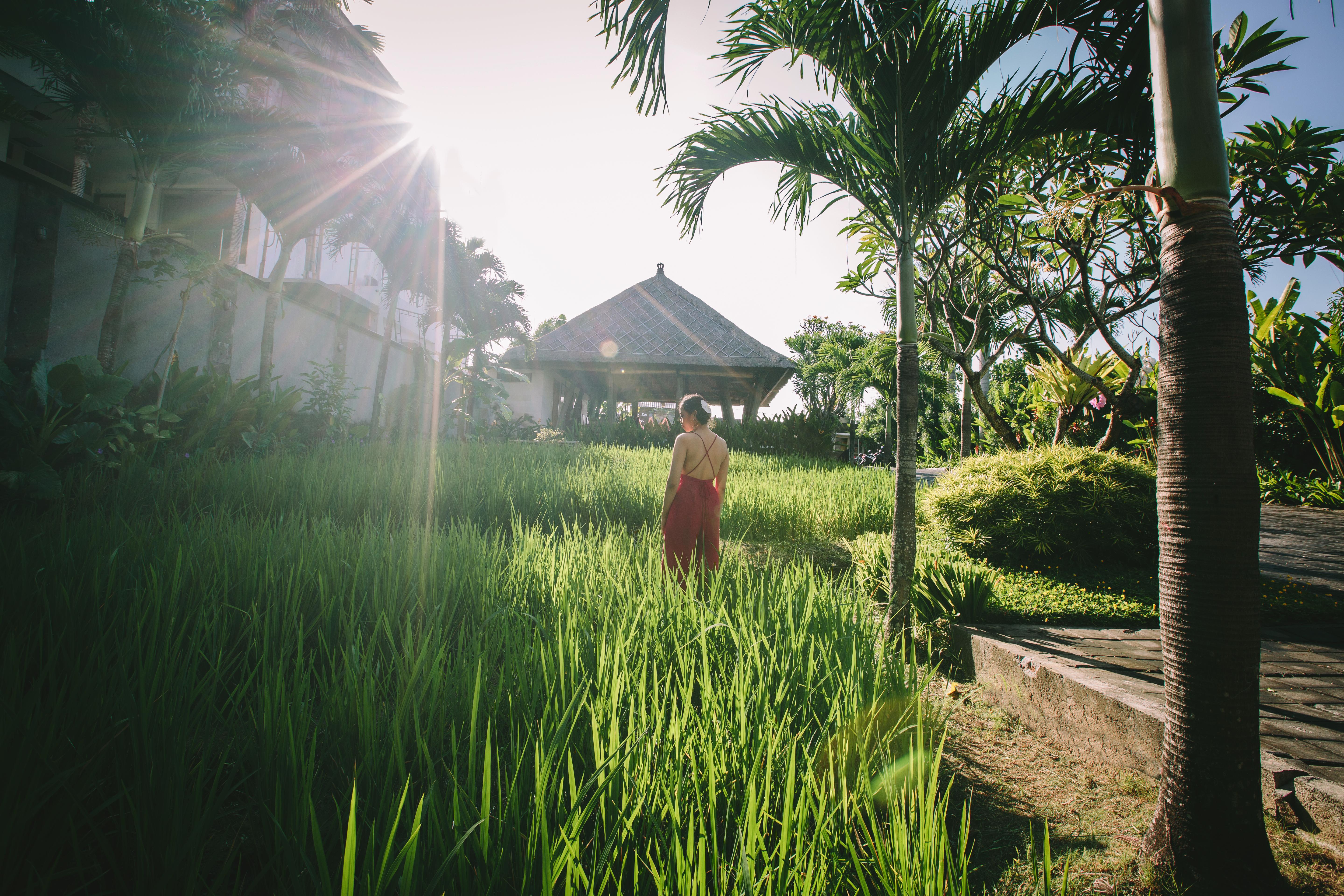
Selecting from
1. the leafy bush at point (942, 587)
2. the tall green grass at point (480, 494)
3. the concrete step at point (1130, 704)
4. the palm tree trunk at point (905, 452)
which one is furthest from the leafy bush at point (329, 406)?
the concrete step at point (1130, 704)

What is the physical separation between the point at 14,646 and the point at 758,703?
194 cm

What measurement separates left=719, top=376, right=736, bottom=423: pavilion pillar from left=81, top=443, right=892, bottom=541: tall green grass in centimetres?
801

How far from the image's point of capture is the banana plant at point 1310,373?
601 centimetres

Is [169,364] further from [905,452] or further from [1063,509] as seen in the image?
[1063,509]

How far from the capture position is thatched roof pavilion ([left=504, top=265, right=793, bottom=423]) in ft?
48.3

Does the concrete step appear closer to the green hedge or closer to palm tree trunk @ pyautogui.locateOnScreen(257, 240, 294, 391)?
palm tree trunk @ pyautogui.locateOnScreen(257, 240, 294, 391)

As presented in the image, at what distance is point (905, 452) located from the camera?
120 inches

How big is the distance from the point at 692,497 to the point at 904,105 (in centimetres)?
263

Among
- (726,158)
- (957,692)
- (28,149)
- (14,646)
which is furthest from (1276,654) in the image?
(28,149)

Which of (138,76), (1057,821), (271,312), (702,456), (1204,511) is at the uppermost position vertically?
(138,76)

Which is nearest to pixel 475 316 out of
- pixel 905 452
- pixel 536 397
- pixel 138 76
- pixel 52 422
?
pixel 536 397

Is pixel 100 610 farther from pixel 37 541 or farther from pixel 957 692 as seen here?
pixel 957 692

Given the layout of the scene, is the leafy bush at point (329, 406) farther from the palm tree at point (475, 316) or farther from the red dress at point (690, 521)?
the red dress at point (690, 521)

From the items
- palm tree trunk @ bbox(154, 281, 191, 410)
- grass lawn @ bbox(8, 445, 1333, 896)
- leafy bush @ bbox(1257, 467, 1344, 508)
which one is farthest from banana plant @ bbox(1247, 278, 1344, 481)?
palm tree trunk @ bbox(154, 281, 191, 410)
